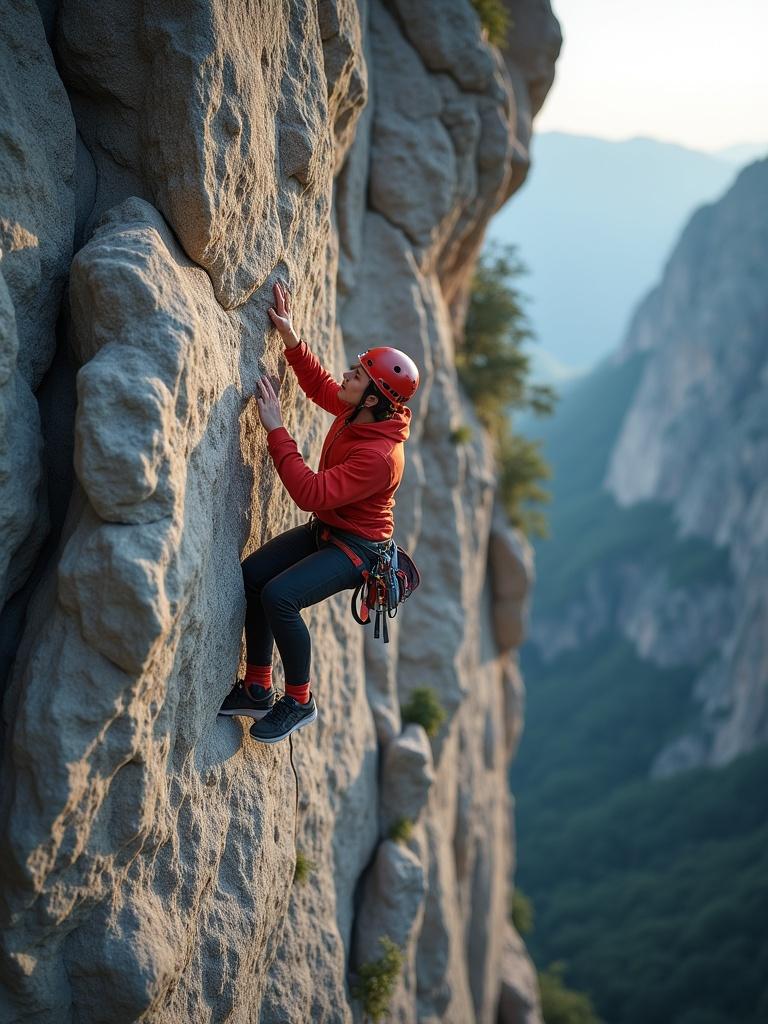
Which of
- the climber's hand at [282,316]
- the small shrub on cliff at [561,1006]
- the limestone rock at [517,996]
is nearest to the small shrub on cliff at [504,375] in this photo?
the limestone rock at [517,996]

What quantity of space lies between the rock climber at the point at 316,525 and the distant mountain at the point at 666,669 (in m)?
25.5

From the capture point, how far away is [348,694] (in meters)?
11.1

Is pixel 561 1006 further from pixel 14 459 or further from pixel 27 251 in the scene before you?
pixel 27 251

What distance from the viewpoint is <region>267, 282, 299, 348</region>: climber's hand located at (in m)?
7.32

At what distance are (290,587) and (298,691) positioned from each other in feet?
3.35

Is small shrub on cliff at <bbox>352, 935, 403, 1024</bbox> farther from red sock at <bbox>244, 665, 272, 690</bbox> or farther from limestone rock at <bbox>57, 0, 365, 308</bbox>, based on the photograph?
limestone rock at <bbox>57, 0, 365, 308</bbox>

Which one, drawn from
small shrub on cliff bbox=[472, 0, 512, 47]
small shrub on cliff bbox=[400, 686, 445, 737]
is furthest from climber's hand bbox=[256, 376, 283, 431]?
small shrub on cliff bbox=[472, 0, 512, 47]

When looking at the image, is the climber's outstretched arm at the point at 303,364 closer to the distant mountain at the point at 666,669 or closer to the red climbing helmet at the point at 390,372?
the red climbing helmet at the point at 390,372

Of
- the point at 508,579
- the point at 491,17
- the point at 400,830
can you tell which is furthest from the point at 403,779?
the point at 491,17

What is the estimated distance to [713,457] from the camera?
80562mm

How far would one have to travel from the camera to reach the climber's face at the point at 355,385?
6.96 m

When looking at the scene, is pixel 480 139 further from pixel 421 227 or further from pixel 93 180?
pixel 93 180

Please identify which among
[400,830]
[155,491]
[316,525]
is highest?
[316,525]

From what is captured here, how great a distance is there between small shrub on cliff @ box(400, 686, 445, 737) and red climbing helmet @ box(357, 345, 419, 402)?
334 inches
